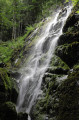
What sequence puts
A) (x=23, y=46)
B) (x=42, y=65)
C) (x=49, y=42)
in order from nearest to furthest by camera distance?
(x=42, y=65) → (x=49, y=42) → (x=23, y=46)

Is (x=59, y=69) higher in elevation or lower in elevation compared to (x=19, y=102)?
higher

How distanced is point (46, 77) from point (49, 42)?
207 inches

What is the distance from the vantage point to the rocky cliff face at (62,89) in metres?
4.81

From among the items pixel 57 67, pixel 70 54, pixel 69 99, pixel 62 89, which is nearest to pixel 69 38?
pixel 70 54

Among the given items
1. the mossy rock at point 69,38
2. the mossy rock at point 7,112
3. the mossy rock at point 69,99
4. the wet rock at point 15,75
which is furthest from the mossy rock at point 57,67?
the mossy rock at point 7,112

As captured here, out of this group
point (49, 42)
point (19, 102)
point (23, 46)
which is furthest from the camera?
point (23, 46)

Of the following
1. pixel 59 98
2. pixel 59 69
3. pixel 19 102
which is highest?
pixel 59 69

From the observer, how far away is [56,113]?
536 centimetres

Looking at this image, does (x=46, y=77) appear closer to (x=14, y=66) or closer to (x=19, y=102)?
(x=19, y=102)

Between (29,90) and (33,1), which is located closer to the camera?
(29,90)

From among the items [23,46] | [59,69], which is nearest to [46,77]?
[59,69]

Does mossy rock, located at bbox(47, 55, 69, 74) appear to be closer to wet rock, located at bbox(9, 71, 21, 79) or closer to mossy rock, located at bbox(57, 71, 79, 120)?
mossy rock, located at bbox(57, 71, 79, 120)

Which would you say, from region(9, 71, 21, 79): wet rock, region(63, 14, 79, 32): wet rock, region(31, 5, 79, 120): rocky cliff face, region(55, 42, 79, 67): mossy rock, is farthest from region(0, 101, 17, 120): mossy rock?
region(63, 14, 79, 32): wet rock

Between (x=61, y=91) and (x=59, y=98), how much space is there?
34 centimetres
